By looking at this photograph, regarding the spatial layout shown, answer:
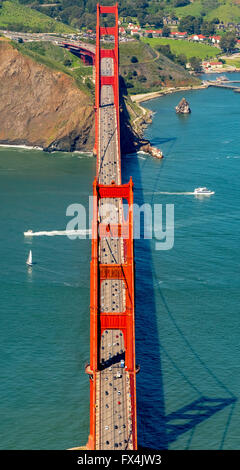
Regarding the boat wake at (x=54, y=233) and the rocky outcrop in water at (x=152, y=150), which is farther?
the rocky outcrop in water at (x=152, y=150)

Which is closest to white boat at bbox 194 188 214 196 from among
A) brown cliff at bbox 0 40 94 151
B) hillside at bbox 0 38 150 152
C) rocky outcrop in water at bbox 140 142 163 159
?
rocky outcrop in water at bbox 140 142 163 159

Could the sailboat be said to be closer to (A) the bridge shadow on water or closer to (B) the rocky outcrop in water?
(A) the bridge shadow on water

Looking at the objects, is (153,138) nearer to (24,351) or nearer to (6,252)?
(6,252)

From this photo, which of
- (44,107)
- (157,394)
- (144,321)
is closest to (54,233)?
(144,321)

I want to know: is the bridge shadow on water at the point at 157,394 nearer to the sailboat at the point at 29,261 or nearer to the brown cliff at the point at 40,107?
the sailboat at the point at 29,261

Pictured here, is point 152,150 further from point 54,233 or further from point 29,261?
point 29,261

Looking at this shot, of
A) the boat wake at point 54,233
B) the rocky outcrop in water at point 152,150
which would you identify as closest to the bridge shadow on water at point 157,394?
the boat wake at point 54,233
